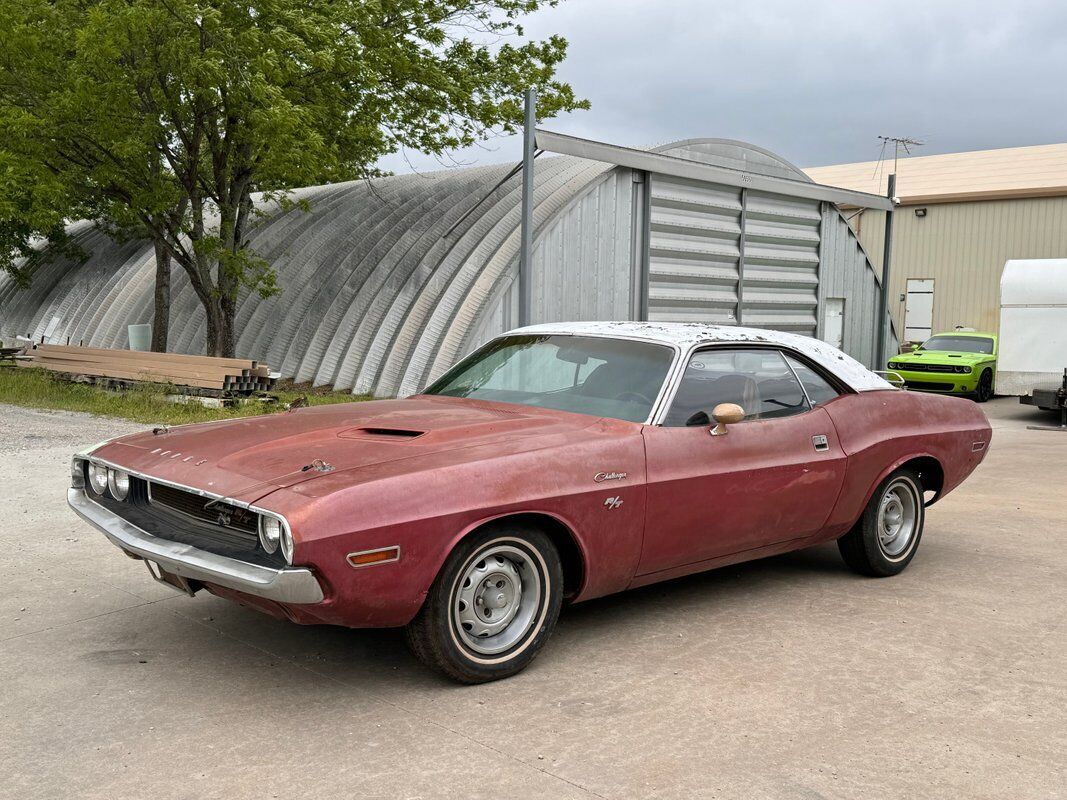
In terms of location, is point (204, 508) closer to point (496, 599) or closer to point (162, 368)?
point (496, 599)

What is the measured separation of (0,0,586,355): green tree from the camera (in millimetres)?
13797

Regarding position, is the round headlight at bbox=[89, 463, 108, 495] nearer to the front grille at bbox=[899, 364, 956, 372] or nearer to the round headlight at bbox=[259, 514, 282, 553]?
the round headlight at bbox=[259, 514, 282, 553]

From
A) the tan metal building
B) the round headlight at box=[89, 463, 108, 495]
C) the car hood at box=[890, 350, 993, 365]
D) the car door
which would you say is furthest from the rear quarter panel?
the tan metal building

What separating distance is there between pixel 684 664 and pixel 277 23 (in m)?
12.5

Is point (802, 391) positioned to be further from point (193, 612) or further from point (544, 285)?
point (544, 285)

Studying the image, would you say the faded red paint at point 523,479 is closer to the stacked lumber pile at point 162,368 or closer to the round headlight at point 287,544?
the round headlight at point 287,544

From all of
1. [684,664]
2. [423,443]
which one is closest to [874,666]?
[684,664]

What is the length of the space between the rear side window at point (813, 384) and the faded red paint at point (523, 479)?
89 mm

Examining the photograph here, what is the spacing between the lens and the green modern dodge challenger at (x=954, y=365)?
64.1 ft

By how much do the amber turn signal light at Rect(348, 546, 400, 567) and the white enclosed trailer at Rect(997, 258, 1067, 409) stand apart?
580 inches

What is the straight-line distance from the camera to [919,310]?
3516 centimetres

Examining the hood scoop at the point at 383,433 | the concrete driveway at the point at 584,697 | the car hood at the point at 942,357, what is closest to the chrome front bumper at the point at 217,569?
the concrete driveway at the point at 584,697

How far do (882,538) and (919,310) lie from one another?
31.7 metres

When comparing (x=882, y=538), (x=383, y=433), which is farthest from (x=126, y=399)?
(x=882, y=538)
